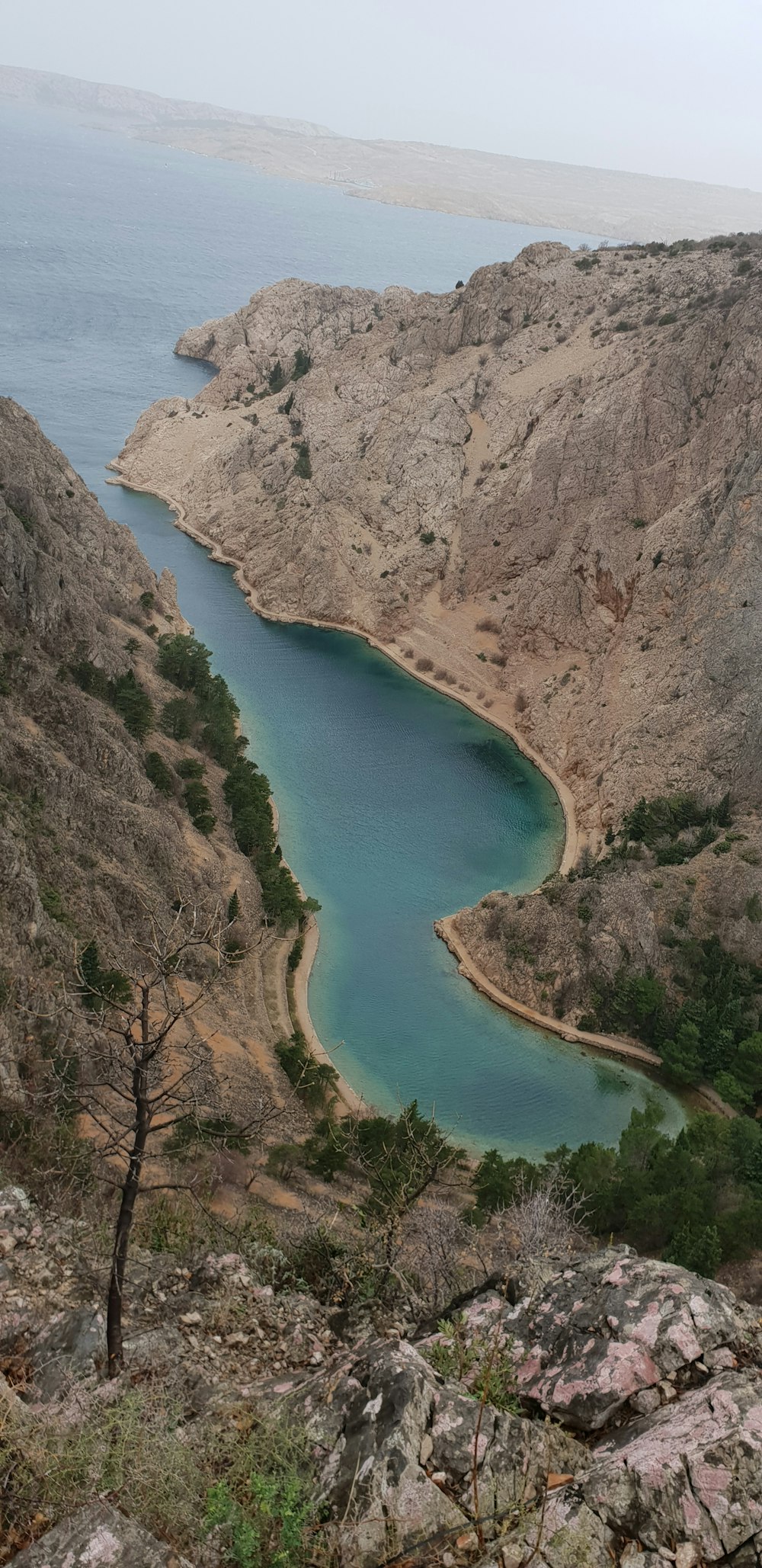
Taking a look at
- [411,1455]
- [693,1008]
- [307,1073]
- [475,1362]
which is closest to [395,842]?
[693,1008]

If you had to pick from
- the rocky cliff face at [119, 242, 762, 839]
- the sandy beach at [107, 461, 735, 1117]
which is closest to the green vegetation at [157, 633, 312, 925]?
the sandy beach at [107, 461, 735, 1117]

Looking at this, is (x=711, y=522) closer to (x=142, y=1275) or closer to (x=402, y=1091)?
(x=402, y=1091)

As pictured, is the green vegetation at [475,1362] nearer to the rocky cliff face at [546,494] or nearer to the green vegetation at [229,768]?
the green vegetation at [229,768]

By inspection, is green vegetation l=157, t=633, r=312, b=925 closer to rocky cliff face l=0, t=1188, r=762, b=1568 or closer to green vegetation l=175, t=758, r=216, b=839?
green vegetation l=175, t=758, r=216, b=839

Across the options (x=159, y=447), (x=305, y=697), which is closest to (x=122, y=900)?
(x=305, y=697)

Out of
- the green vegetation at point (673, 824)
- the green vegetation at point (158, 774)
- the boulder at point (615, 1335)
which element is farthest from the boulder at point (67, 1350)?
the green vegetation at point (673, 824)

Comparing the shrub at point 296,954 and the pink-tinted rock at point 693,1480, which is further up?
the pink-tinted rock at point 693,1480
